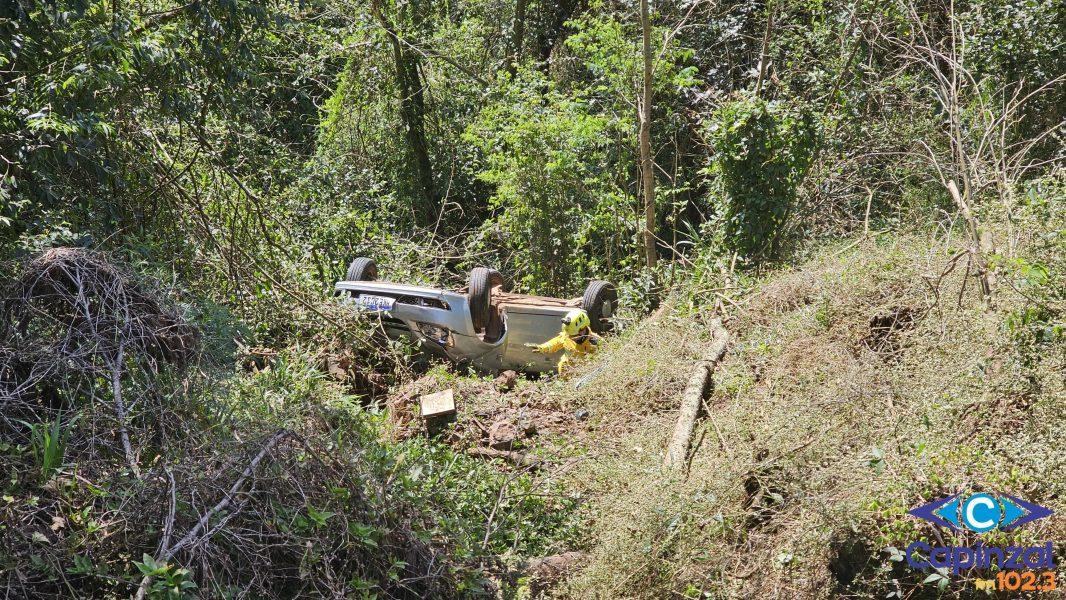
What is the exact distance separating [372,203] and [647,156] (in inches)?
194

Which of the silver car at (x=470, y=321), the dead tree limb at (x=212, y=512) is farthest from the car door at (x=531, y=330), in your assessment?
the dead tree limb at (x=212, y=512)

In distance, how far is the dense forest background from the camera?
14.2 feet

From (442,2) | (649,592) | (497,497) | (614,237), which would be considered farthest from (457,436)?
(442,2)

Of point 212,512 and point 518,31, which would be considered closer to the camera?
point 212,512

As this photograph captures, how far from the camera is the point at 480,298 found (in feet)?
28.4

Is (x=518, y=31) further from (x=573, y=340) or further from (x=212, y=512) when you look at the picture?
(x=212, y=512)

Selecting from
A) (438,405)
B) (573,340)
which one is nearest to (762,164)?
(573,340)

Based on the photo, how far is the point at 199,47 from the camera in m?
6.84

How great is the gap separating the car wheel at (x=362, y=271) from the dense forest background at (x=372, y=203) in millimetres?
407

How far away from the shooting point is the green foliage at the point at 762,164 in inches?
364

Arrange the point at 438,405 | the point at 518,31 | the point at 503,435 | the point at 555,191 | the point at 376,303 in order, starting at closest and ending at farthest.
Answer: the point at 503,435 → the point at 438,405 → the point at 376,303 → the point at 555,191 → the point at 518,31

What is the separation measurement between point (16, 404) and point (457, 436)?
130 inches

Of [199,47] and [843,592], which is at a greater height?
[199,47]

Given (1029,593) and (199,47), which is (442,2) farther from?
(1029,593)
